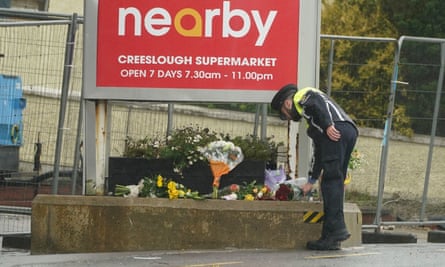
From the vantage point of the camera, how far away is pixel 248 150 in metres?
10.8

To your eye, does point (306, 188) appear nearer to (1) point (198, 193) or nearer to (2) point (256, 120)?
(1) point (198, 193)

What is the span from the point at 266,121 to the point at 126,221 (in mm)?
3555

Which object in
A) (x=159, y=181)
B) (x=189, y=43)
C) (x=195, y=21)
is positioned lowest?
(x=159, y=181)

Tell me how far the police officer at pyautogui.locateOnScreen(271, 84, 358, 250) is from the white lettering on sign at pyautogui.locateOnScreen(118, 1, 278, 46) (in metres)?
1.00

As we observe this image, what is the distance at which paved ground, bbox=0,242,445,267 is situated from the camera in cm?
925

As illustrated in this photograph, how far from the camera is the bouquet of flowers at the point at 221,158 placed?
10523 millimetres

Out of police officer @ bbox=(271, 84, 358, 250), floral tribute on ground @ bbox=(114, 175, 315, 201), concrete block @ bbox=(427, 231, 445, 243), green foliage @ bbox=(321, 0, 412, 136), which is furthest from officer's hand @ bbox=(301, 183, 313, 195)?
concrete block @ bbox=(427, 231, 445, 243)

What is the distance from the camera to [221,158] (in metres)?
10.5

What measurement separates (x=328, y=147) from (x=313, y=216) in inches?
30.5

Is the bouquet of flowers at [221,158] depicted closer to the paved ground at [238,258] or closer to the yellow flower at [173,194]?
the yellow flower at [173,194]

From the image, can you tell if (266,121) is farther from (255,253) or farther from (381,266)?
(381,266)

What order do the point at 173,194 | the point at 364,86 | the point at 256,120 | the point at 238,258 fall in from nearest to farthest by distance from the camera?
the point at 238,258 → the point at 173,194 → the point at 256,120 → the point at 364,86

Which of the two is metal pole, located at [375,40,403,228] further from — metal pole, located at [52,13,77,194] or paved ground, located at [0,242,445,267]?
metal pole, located at [52,13,77,194]

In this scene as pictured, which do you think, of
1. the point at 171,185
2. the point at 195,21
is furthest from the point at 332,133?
the point at 195,21
